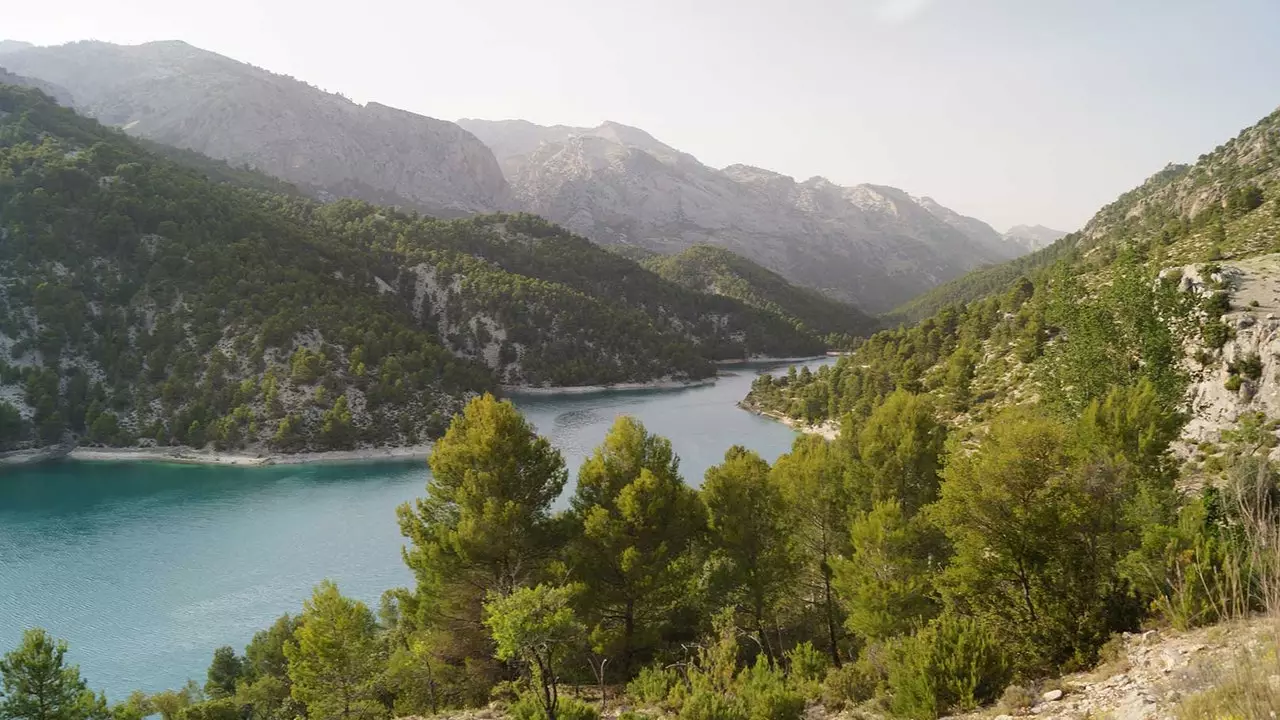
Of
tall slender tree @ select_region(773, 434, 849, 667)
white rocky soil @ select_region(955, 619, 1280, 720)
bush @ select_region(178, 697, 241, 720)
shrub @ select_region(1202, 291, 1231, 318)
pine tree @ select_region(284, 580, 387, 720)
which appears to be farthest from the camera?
shrub @ select_region(1202, 291, 1231, 318)

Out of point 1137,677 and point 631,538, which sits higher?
point 1137,677

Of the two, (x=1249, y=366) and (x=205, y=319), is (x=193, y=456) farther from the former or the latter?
(x=1249, y=366)

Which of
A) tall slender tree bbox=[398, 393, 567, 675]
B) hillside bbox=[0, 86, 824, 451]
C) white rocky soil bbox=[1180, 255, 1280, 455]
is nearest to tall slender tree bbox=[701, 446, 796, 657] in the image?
tall slender tree bbox=[398, 393, 567, 675]

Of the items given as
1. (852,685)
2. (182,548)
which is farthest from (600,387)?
(852,685)

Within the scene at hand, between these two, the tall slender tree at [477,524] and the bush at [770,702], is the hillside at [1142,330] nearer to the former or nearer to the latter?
the bush at [770,702]

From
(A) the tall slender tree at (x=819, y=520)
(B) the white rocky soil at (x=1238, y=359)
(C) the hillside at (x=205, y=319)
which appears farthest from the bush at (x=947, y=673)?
(C) the hillside at (x=205, y=319)

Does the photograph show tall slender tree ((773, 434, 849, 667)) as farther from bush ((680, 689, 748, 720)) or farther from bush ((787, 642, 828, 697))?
bush ((680, 689, 748, 720))
